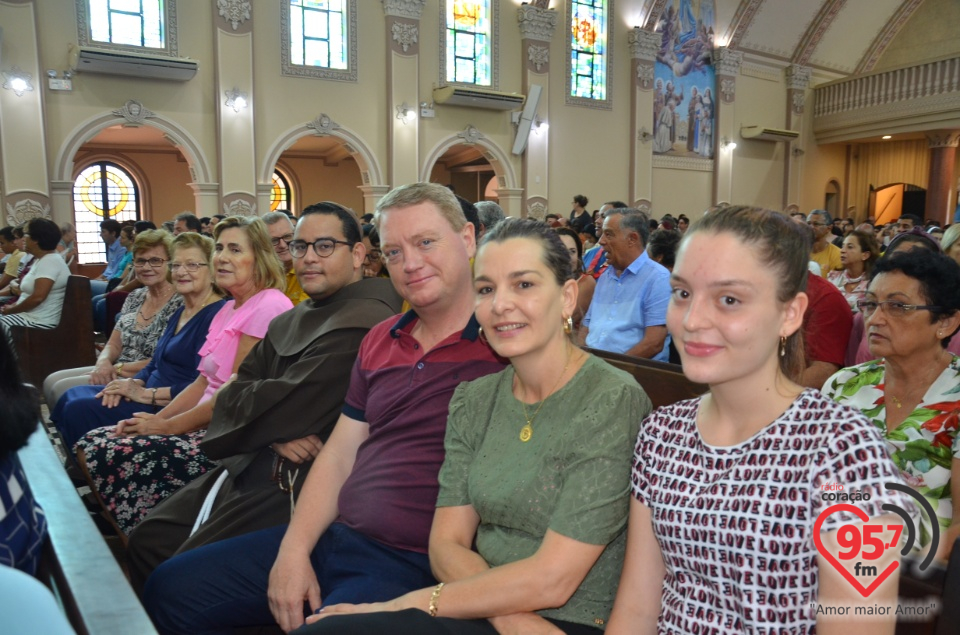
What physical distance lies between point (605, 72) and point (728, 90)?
3.50 meters

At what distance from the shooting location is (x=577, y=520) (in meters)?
1.45

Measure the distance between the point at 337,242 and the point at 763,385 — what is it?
1604 mm

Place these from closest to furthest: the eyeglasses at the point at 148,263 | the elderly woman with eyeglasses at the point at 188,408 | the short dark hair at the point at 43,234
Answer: the elderly woman with eyeglasses at the point at 188,408 < the eyeglasses at the point at 148,263 < the short dark hair at the point at 43,234

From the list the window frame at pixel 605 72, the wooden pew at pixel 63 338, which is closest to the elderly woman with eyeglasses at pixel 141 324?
the wooden pew at pixel 63 338

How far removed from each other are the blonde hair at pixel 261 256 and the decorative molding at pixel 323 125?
30.9 ft

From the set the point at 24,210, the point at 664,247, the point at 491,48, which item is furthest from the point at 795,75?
the point at 24,210

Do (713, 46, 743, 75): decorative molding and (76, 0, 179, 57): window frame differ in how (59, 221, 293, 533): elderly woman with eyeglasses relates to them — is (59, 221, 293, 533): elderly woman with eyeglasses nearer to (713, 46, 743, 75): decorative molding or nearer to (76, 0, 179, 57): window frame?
(76, 0, 179, 57): window frame

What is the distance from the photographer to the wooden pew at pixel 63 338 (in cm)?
522

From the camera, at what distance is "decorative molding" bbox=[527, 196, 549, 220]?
14.0 metres

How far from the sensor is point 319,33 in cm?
1204

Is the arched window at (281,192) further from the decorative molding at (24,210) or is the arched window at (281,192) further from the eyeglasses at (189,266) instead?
the eyeglasses at (189,266)

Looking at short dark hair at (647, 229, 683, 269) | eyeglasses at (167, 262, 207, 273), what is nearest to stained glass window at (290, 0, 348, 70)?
short dark hair at (647, 229, 683, 269)

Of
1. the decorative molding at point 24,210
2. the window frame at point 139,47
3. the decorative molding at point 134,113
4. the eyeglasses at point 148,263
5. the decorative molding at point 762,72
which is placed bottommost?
the eyeglasses at point 148,263

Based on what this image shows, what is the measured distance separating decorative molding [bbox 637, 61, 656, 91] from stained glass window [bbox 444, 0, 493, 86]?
3498mm
